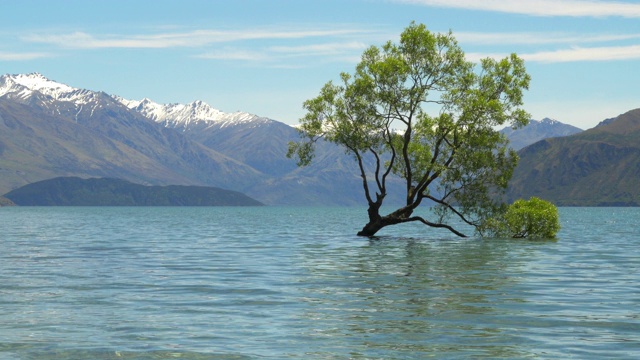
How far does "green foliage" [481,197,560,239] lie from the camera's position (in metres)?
76.8

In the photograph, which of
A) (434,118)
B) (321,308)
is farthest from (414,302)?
(434,118)

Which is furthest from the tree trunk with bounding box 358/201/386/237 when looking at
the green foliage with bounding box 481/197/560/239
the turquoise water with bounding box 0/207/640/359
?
the turquoise water with bounding box 0/207/640/359

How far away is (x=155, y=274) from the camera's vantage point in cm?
4431

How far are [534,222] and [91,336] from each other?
6142cm

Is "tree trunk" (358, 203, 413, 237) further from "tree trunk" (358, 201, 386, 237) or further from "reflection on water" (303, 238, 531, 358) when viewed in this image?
"reflection on water" (303, 238, 531, 358)

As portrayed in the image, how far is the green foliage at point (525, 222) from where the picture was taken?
76.8 meters

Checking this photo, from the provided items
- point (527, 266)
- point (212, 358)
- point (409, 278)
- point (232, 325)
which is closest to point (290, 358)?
point (212, 358)

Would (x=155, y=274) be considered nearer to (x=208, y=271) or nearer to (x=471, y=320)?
(x=208, y=271)

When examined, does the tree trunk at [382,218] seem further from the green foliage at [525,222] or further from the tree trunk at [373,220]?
the green foliage at [525,222]

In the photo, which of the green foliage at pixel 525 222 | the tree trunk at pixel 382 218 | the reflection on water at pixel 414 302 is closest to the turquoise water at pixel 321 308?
the reflection on water at pixel 414 302

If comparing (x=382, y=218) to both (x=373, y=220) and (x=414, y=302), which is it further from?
(x=414, y=302)

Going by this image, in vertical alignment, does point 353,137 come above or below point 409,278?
above

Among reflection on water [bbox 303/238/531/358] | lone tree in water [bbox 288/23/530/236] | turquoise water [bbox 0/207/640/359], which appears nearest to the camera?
turquoise water [bbox 0/207/640/359]

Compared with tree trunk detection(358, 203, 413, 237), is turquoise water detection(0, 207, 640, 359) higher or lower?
lower
